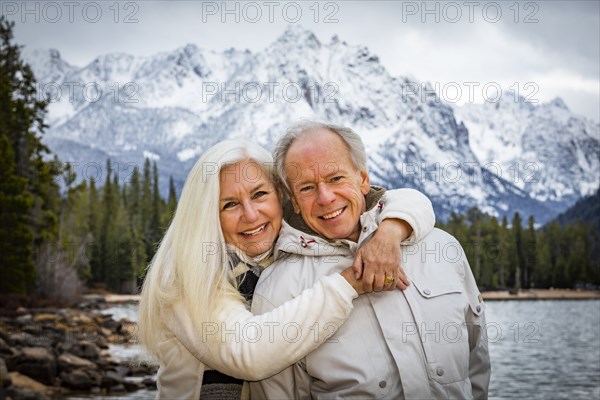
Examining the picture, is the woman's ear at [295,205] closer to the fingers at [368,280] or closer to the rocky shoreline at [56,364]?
the fingers at [368,280]

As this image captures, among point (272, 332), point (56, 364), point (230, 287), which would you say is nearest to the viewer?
point (272, 332)

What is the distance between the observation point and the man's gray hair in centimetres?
316

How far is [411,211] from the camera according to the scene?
3.12 metres

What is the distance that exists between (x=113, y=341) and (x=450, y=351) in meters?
25.8

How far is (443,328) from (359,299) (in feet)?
1.23

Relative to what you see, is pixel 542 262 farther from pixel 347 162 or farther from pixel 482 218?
pixel 347 162

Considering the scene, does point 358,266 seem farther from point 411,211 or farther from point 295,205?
point 295,205

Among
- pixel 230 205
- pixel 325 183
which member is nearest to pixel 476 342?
pixel 325 183

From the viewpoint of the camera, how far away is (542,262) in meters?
66.1

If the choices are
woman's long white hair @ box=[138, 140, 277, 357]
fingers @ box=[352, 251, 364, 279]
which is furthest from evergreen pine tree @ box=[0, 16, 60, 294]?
fingers @ box=[352, 251, 364, 279]

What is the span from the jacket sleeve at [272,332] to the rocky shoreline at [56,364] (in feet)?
41.3

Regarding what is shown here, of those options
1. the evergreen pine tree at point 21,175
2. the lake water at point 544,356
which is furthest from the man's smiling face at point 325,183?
the evergreen pine tree at point 21,175

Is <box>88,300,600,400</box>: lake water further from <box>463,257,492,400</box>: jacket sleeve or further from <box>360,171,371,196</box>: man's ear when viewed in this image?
<box>360,171,371,196</box>: man's ear

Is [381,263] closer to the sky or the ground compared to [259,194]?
closer to the ground
